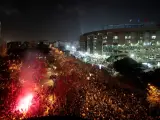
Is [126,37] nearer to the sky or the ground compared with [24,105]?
nearer to the sky

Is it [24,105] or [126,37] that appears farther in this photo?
[126,37]

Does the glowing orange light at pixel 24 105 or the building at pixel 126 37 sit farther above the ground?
the building at pixel 126 37

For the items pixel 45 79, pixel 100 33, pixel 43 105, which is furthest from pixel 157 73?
pixel 100 33

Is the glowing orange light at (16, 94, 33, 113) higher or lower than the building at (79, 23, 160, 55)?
lower

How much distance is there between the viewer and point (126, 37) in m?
50.8

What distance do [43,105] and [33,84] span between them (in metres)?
8.39

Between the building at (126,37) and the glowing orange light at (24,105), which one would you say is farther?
the building at (126,37)

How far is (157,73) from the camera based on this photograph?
25234 mm

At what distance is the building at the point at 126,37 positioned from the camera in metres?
46.4

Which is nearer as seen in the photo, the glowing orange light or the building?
the glowing orange light

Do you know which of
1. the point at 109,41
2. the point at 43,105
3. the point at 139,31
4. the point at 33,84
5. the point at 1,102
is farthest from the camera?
the point at 109,41

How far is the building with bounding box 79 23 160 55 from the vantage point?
152 feet

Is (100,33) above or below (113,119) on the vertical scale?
above

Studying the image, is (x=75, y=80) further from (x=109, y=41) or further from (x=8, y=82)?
(x=109, y=41)
